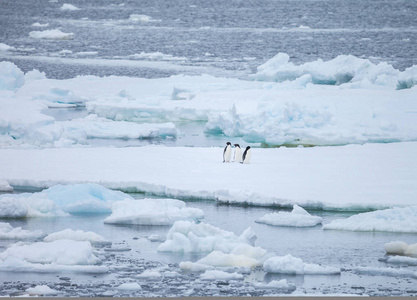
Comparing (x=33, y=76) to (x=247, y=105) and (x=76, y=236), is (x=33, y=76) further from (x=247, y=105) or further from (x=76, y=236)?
(x=76, y=236)

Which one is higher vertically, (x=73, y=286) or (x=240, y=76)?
(x=240, y=76)

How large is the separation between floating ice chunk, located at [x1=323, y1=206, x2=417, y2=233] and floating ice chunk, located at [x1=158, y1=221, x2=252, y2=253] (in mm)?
1089

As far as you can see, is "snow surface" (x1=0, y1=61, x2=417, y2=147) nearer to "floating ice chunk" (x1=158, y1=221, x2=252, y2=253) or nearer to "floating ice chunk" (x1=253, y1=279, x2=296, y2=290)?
"floating ice chunk" (x1=158, y1=221, x2=252, y2=253)

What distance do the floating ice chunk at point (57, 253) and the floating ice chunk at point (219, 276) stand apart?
83 cm

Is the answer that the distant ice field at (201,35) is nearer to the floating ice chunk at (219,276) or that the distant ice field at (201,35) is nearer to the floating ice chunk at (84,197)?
the floating ice chunk at (84,197)

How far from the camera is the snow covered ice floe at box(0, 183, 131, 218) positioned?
8.12m

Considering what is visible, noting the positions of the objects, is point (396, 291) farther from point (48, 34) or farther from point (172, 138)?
point (48, 34)

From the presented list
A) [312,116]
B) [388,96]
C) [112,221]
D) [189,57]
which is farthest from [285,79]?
[112,221]

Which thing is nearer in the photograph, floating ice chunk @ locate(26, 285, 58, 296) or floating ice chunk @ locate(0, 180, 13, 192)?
floating ice chunk @ locate(26, 285, 58, 296)

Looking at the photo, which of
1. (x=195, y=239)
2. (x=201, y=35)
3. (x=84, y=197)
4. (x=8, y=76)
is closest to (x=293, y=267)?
(x=195, y=239)

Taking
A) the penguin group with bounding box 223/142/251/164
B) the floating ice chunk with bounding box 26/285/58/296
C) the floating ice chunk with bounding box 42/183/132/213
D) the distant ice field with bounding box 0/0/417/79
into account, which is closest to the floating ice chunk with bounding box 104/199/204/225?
the floating ice chunk with bounding box 42/183/132/213

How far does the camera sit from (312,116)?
1229 centimetres

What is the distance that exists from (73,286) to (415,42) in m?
20.1

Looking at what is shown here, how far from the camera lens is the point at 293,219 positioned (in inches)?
312
